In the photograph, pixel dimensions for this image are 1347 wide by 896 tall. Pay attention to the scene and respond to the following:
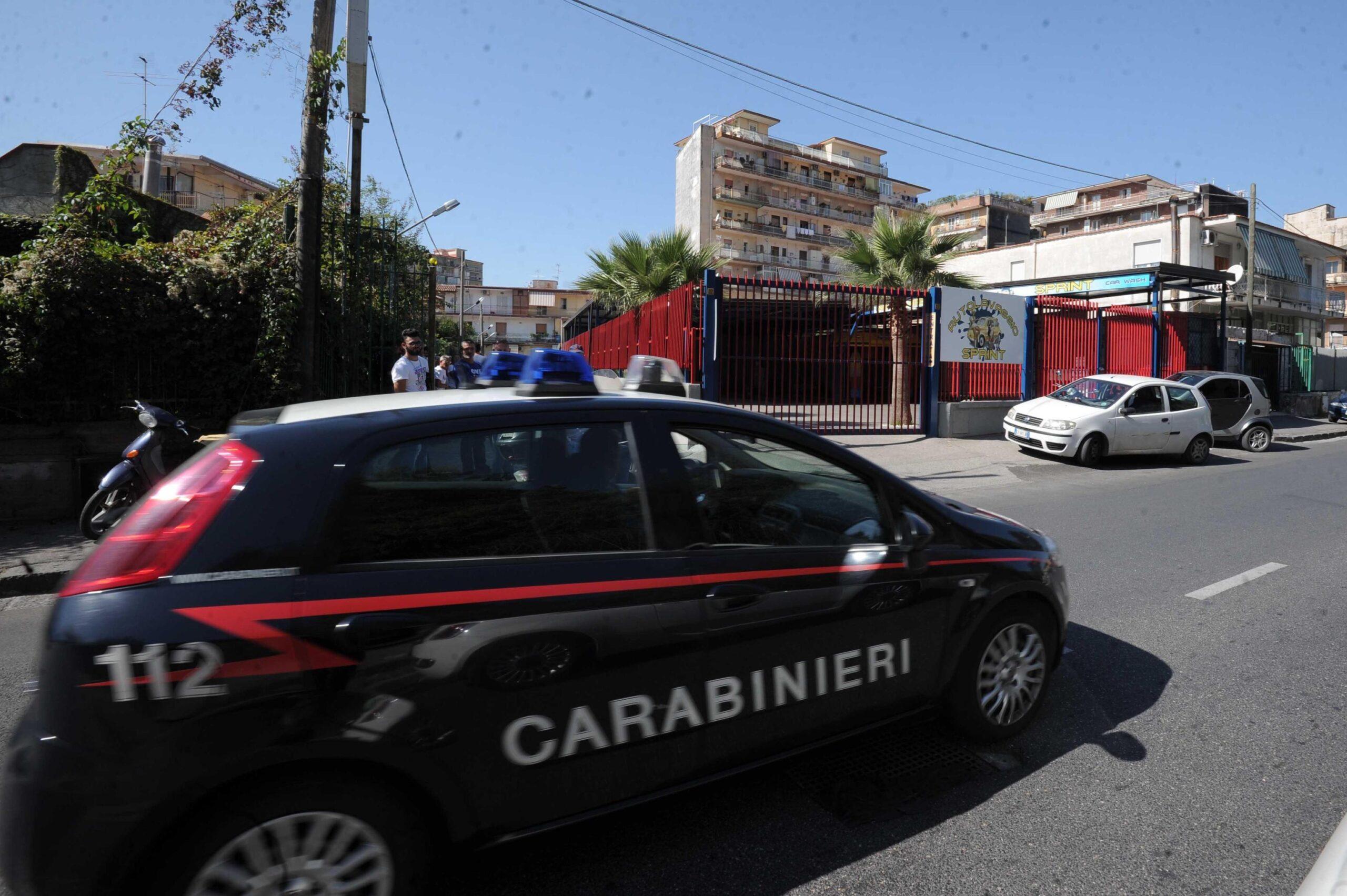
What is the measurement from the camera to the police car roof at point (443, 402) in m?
2.35

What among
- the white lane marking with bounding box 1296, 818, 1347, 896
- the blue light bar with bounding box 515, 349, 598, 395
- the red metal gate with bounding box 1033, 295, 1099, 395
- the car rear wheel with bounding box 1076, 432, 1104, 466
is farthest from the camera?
the red metal gate with bounding box 1033, 295, 1099, 395

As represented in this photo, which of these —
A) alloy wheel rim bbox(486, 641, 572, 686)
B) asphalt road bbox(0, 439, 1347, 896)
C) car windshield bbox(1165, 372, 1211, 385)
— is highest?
car windshield bbox(1165, 372, 1211, 385)

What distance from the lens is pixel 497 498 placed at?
2340 mm

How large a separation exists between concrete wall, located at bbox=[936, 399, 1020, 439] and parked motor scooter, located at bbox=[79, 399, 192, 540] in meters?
12.7

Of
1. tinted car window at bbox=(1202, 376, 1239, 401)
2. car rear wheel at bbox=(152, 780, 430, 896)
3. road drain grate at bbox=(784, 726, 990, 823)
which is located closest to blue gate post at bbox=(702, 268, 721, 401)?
tinted car window at bbox=(1202, 376, 1239, 401)

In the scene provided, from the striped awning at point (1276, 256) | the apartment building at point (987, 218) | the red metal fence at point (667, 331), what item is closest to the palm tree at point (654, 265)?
the red metal fence at point (667, 331)

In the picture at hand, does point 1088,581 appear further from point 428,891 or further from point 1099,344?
point 1099,344

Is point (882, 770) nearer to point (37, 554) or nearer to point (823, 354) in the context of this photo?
point (37, 554)

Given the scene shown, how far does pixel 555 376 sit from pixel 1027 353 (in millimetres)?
16244

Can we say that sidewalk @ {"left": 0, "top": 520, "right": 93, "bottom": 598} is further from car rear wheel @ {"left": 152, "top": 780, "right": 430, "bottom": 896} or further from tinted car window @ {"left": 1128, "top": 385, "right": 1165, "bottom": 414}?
tinted car window @ {"left": 1128, "top": 385, "right": 1165, "bottom": 414}

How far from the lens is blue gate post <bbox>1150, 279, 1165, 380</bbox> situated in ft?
65.0

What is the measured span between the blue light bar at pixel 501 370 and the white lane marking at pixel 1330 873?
98.1 inches

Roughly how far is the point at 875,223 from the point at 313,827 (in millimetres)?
18002

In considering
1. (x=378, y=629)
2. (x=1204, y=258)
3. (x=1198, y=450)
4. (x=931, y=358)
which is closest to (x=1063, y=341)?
(x=931, y=358)
